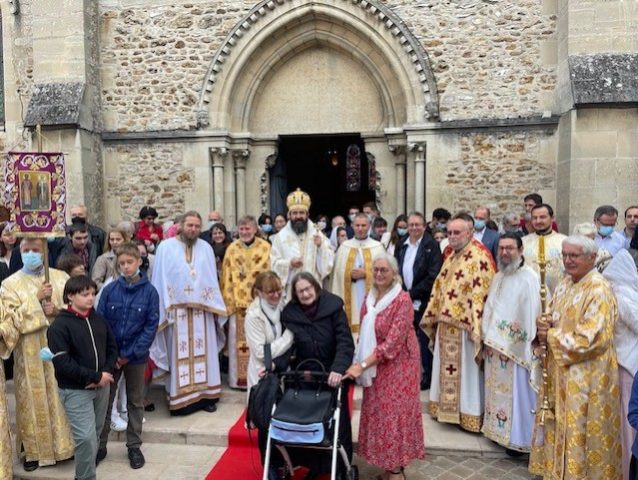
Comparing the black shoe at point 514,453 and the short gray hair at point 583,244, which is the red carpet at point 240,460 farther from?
the short gray hair at point 583,244

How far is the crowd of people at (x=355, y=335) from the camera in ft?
11.5

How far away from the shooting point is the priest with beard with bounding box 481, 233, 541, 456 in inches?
171

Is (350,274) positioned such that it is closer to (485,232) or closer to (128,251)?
(485,232)

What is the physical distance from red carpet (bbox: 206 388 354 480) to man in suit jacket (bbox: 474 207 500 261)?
11.4 feet

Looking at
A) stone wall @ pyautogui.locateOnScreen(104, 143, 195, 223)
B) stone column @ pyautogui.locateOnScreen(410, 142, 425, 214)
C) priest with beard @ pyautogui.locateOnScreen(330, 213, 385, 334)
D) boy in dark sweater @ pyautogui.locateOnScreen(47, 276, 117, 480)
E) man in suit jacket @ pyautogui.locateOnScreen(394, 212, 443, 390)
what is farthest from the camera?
stone wall @ pyautogui.locateOnScreen(104, 143, 195, 223)

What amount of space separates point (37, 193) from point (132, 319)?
4.38 feet

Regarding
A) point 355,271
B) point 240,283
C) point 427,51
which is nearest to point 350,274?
point 355,271

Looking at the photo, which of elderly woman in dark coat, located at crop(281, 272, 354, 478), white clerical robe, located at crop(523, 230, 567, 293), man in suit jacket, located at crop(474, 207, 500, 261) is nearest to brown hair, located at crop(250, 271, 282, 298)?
elderly woman in dark coat, located at crop(281, 272, 354, 478)

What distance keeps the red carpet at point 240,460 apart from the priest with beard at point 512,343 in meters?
1.54

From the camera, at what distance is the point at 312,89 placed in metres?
9.77

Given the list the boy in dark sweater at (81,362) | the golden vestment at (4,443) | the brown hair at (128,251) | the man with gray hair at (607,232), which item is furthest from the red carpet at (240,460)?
the man with gray hair at (607,232)

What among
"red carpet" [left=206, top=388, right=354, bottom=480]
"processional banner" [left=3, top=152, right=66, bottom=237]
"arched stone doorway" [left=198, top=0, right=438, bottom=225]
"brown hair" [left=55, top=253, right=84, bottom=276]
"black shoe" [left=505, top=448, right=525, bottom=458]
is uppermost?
"arched stone doorway" [left=198, top=0, right=438, bottom=225]

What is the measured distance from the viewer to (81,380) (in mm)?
3801

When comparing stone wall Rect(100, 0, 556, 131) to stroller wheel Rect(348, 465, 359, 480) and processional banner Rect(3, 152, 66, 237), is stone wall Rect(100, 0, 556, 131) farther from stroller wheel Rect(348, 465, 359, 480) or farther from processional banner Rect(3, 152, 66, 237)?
stroller wheel Rect(348, 465, 359, 480)
